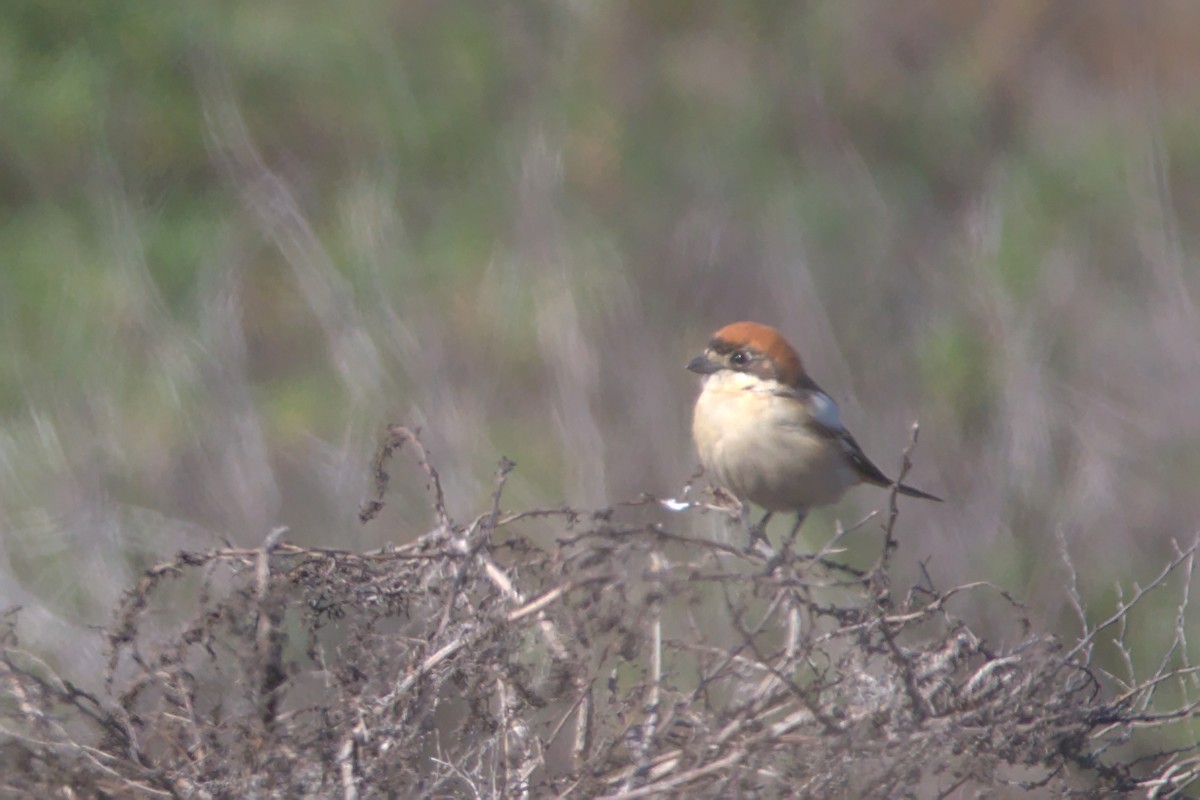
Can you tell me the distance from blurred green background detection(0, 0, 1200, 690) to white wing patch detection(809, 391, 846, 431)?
0.88 m

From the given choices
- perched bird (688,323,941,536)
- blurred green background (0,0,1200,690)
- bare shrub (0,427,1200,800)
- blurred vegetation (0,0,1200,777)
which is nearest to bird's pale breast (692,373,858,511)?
perched bird (688,323,941,536)

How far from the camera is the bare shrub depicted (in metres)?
2.42

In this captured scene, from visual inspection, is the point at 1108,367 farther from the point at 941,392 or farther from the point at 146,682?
the point at 146,682

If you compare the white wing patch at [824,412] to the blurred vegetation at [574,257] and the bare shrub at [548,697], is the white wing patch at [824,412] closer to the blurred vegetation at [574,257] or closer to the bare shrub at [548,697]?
the blurred vegetation at [574,257]

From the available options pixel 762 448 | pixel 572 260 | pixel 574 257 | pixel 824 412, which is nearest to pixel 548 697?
pixel 762 448

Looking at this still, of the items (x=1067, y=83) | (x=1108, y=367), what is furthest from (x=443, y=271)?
(x=1067, y=83)

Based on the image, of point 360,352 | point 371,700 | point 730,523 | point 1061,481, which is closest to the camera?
point 371,700

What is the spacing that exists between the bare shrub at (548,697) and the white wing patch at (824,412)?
2.11 metres

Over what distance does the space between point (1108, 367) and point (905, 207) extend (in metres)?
2.55

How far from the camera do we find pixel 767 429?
4770mm

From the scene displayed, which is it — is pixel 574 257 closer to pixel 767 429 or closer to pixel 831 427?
pixel 831 427

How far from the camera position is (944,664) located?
2682 millimetres

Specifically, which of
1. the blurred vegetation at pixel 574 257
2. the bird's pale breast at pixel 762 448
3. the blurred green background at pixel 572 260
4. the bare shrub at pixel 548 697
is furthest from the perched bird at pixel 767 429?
the bare shrub at pixel 548 697

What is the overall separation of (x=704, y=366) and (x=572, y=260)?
4.29 meters
